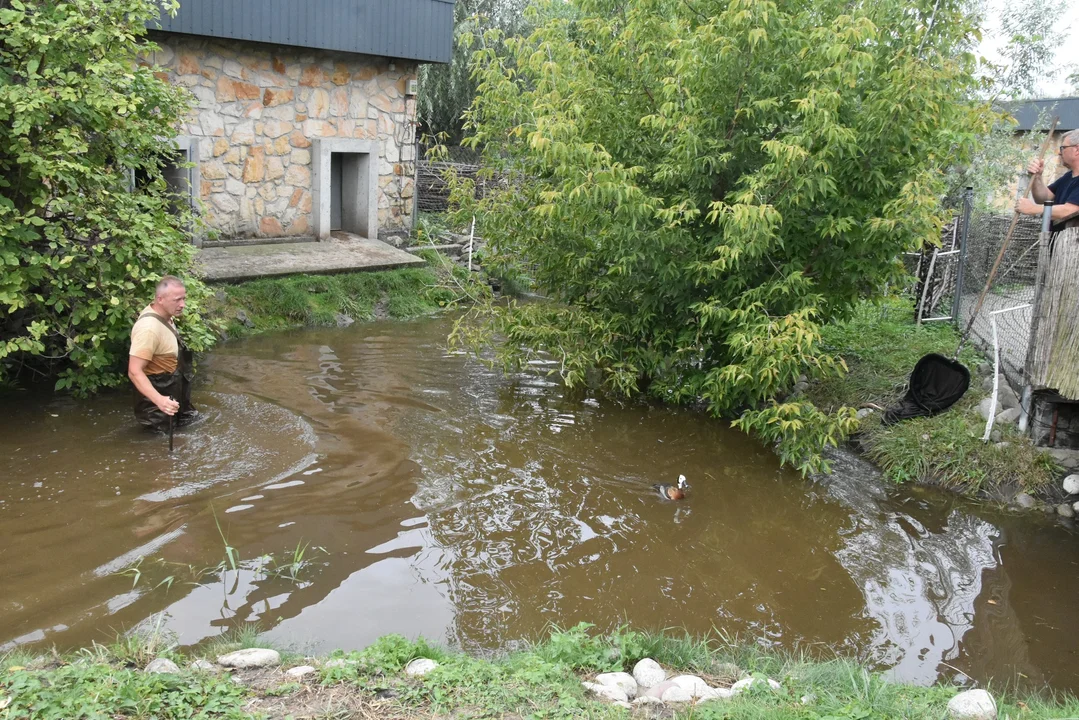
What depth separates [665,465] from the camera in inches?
318

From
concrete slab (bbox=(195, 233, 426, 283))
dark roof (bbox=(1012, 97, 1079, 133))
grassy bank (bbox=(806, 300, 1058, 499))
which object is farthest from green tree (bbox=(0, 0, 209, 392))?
dark roof (bbox=(1012, 97, 1079, 133))

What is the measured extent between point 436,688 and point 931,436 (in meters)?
6.06

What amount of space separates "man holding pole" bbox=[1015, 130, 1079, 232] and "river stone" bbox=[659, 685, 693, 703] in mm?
5544

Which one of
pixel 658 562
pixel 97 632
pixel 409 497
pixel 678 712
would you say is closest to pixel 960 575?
pixel 658 562

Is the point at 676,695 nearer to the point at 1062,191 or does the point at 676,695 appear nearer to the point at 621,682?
the point at 621,682

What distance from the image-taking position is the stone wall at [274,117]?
12.4m

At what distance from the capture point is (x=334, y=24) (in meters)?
13.3

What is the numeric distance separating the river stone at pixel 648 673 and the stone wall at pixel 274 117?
994 cm

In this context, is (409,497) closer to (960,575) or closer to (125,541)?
(125,541)

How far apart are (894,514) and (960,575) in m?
1.02

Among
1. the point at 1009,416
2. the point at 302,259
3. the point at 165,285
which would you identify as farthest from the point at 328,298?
the point at 1009,416

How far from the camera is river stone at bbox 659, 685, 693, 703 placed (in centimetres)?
408

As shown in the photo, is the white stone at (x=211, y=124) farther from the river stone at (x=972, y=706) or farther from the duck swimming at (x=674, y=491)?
the river stone at (x=972, y=706)

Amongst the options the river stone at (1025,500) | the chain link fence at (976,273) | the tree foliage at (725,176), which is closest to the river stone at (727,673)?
the tree foliage at (725,176)
